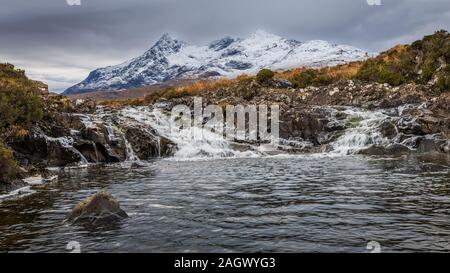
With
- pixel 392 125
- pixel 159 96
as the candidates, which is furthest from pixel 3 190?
pixel 159 96

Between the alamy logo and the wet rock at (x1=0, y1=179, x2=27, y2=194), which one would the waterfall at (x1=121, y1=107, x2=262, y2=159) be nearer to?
the alamy logo

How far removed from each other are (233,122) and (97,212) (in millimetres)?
31861

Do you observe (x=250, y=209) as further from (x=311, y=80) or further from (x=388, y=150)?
(x=311, y=80)

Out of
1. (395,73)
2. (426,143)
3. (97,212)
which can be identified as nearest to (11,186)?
(97,212)

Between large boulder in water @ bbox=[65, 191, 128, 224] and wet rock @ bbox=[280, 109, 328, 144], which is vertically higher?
wet rock @ bbox=[280, 109, 328, 144]

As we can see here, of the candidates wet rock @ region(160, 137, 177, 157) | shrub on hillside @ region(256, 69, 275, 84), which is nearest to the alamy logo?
wet rock @ region(160, 137, 177, 157)

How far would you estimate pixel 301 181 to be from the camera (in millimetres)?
21297

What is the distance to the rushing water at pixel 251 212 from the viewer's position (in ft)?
36.6

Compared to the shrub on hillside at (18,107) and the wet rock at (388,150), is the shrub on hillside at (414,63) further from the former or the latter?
the shrub on hillside at (18,107)

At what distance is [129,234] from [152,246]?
1.34 meters

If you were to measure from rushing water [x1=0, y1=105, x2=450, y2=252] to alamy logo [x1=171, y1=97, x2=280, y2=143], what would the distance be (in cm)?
1411

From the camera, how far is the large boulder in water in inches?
534

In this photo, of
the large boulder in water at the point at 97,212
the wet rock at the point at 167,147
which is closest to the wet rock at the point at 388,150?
the wet rock at the point at 167,147
